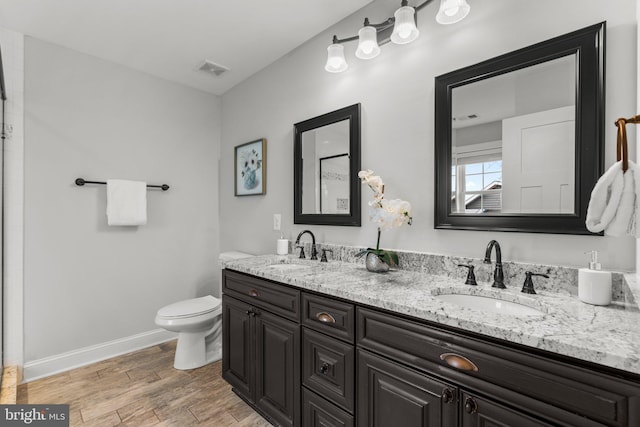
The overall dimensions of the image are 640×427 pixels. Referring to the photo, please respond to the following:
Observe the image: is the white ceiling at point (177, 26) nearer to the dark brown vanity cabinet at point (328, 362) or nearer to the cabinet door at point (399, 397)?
the dark brown vanity cabinet at point (328, 362)

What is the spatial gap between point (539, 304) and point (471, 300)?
24 centimetres

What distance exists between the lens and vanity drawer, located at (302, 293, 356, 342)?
121 centimetres

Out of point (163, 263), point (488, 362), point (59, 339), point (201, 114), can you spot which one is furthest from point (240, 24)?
point (59, 339)

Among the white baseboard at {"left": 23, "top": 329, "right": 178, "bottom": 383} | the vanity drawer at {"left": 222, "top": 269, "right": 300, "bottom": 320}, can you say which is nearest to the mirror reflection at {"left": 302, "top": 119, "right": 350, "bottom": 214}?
the vanity drawer at {"left": 222, "top": 269, "right": 300, "bottom": 320}

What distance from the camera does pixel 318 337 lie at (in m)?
1.34

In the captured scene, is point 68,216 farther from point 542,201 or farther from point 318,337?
point 542,201

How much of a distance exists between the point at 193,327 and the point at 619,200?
2.38m

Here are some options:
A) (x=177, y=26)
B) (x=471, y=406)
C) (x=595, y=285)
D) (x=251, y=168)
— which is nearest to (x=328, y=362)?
(x=471, y=406)

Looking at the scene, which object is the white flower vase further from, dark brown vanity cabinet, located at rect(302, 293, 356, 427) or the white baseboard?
the white baseboard

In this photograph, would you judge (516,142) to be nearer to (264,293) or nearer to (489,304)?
(489,304)

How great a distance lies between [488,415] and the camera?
0.84 metres

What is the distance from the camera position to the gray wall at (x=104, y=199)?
86.1 inches

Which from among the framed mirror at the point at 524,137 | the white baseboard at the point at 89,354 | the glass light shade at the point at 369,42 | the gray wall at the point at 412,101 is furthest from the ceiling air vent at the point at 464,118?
the white baseboard at the point at 89,354

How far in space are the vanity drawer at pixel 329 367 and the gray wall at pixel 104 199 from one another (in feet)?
6.48
